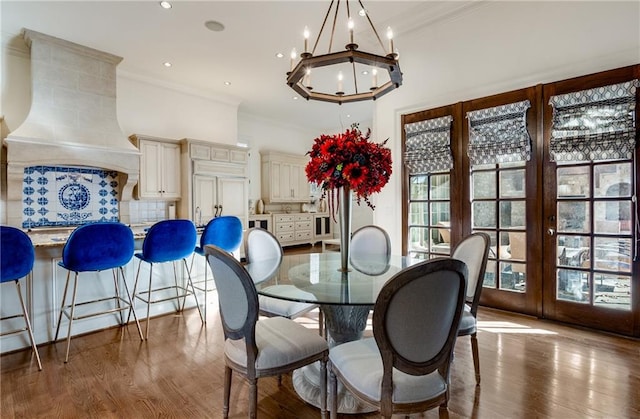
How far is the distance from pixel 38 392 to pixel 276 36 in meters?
4.07

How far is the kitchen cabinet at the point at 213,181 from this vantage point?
5.45 metres

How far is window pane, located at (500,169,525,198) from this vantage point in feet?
11.0

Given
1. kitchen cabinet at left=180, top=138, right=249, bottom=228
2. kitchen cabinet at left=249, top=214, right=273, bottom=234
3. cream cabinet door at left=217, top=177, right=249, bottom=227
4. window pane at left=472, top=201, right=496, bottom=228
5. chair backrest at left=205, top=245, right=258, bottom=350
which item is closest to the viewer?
chair backrest at left=205, top=245, right=258, bottom=350

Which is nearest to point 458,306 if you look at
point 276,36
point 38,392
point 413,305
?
point 413,305

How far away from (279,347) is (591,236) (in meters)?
3.01

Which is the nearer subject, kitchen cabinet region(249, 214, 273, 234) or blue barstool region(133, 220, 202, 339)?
blue barstool region(133, 220, 202, 339)

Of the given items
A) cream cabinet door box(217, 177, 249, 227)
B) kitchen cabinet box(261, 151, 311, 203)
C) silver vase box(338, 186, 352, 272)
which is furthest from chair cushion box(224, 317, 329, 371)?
kitchen cabinet box(261, 151, 311, 203)

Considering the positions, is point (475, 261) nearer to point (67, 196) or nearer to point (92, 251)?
point (92, 251)

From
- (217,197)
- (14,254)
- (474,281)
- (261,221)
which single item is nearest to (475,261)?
(474,281)

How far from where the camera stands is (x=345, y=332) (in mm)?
2092

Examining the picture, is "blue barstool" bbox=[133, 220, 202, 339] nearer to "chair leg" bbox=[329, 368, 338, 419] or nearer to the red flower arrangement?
the red flower arrangement

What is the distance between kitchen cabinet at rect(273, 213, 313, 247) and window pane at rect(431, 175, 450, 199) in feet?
14.2

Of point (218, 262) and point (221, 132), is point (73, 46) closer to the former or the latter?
point (221, 132)

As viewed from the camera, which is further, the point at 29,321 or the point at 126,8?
the point at 126,8
